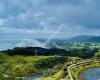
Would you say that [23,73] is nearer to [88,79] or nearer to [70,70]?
[70,70]

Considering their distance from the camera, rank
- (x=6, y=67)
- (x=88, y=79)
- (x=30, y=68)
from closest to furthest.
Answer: (x=88, y=79) < (x=6, y=67) < (x=30, y=68)

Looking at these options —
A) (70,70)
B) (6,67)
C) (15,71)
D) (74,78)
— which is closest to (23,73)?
(15,71)

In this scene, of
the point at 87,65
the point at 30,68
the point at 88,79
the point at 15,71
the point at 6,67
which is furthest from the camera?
the point at 30,68

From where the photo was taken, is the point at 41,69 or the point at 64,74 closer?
the point at 64,74

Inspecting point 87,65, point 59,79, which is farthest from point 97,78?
point 87,65

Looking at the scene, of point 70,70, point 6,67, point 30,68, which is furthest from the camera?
point 30,68

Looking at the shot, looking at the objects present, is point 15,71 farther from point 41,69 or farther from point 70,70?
point 70,70

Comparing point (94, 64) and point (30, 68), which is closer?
point (94, 64)

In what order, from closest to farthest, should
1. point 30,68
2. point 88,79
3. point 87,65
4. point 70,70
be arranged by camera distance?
point 88,79, point 70,70, point 87,65, point 30,68
